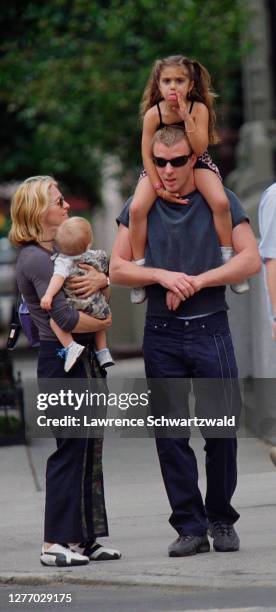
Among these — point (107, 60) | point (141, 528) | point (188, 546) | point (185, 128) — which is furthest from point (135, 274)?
point (107, 60)

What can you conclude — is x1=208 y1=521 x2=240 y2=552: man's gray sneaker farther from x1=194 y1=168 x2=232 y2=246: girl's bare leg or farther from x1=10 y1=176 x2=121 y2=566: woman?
x1=194 y1=168 x2=232 y2=246: girl's bare leg

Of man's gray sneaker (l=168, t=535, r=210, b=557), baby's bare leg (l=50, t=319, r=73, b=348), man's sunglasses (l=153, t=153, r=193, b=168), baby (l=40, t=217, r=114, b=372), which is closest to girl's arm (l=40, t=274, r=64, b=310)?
baby (l=40, t=217, r=114, b=372)

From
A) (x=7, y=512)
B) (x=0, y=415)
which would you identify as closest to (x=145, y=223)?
(x=7, y=512)

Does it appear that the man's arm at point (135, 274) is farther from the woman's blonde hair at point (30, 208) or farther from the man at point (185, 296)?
the woman's blonde hair at point (30, 208)

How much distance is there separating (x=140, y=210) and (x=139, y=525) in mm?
1957

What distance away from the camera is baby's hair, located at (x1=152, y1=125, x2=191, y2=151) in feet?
20.6

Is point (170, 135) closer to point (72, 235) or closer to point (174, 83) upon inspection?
point (174, 83)

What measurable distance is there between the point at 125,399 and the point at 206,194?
1075 millimetres

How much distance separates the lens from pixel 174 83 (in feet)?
20.5

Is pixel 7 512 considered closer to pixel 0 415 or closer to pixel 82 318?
pixel 82 318

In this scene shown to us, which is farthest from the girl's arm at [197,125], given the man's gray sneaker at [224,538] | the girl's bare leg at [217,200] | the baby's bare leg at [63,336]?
the man's gray sneaker at [224,538]

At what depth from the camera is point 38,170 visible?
2616cm

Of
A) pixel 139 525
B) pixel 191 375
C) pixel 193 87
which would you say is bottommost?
pixel 139 525

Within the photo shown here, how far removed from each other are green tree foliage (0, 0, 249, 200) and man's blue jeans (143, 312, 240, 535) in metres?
11.1
